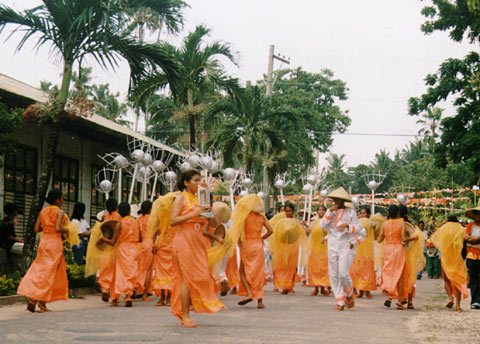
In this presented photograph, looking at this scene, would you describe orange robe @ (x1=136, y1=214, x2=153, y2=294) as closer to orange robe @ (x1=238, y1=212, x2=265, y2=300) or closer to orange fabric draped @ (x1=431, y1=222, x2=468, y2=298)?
orange robe @ (x1=238, y1=212, x2=265, y2=300)

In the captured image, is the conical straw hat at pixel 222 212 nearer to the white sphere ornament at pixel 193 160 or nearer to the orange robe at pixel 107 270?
the orange robe at pixel 107 270

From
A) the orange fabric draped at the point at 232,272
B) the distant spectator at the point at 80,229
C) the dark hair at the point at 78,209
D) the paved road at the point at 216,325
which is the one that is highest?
the dark hair at the point at 78,209

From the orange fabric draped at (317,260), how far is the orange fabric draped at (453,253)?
2.89 m

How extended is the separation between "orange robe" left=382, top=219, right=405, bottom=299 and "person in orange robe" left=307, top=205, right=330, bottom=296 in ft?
9.04

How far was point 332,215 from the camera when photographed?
11.7 m

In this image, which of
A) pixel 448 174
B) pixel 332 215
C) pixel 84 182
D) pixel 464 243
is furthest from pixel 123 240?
pixel 448 174

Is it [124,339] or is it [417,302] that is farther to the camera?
[417,302]

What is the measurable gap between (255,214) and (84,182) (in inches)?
452

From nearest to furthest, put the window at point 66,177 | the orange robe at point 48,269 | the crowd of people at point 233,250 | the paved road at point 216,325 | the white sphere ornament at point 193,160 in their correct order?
the paved road at point 216,325
the orange robe at point 48,269
the crowd of people at point 233,250
the white sphere ornament at point 193,160
the window at point 66,177

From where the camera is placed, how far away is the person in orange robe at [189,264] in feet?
27.3

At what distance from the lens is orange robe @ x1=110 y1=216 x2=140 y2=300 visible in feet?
38.5

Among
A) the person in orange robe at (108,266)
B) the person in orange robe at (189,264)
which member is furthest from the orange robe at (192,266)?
the person in orange robe at (108,266)

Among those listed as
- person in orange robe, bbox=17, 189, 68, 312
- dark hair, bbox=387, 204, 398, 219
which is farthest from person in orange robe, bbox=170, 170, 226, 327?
dark hair, bbox=387, 204, 398, 219

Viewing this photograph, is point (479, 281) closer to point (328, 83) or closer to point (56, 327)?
point (56, 327)
